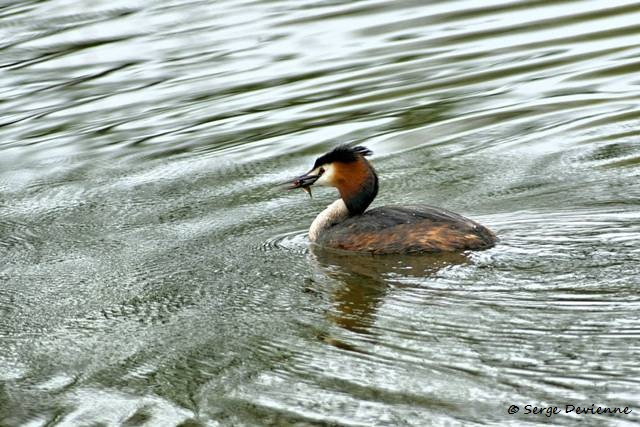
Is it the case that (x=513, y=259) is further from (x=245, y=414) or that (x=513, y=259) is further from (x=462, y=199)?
(x=245, y=414)

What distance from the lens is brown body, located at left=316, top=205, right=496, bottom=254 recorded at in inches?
299

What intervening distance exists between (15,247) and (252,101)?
378 centimetres

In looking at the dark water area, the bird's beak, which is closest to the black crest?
the bird's beak

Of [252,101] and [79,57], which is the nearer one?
[252,101]

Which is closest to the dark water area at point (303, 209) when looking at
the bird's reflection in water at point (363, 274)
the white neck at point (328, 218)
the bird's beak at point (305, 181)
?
the bird's reflection in water at point (363, 274)

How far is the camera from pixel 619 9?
1334 centimetres

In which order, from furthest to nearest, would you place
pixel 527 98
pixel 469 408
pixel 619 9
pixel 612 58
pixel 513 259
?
pixel 619 9
pixel 612 58
pixel 527 98
pixel 513 259
pixel 469 408

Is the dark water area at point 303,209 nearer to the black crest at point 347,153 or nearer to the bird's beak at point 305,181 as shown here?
the bird's beak at point 305,181

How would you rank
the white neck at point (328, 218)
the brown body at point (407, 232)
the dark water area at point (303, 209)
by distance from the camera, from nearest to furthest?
the dark water area at point (303, 209)
the brown body at point (407, 232)
the white neck at point (328, 218)

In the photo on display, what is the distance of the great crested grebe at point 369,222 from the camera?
765 centimetres

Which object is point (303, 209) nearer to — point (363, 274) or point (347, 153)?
point (347, 153)

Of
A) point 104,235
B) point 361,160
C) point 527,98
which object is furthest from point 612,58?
point 104,235

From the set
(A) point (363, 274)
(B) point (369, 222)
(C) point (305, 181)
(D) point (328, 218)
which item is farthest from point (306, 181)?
(A) point (363, 274)

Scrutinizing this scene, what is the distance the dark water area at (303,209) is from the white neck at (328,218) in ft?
0.43
